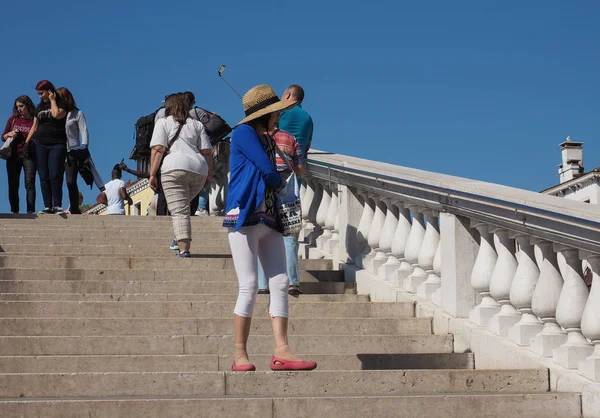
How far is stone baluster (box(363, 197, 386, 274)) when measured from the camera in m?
9.84

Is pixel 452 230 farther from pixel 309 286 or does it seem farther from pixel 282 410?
pixel 282 410

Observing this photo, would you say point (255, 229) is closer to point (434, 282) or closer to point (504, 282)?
point (504, 282)

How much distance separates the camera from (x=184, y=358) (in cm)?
708

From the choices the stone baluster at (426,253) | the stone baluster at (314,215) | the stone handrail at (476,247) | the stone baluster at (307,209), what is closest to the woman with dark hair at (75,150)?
the stone baluster at (307,209)

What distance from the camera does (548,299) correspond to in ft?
22.1

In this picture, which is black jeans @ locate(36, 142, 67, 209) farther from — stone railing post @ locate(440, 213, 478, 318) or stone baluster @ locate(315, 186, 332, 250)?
stone railing post @ locate(440, 213, 478, 318)

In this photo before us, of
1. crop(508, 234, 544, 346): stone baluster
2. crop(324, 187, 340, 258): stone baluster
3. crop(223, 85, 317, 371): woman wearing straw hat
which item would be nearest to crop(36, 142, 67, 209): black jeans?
crop(324, 187, 340, 258): stone baluster

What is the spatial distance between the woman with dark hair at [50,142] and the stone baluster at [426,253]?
5625 mm

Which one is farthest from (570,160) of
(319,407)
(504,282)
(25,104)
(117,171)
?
(319,407)

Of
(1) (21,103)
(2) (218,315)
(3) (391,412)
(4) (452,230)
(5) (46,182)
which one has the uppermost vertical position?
(1) (21,103)

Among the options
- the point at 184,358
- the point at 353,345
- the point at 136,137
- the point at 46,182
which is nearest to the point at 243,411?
the point at 184,358

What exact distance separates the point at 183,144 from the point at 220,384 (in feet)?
15.1

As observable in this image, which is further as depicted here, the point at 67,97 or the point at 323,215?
the point at 67,97

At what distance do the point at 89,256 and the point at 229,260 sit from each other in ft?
3.97
